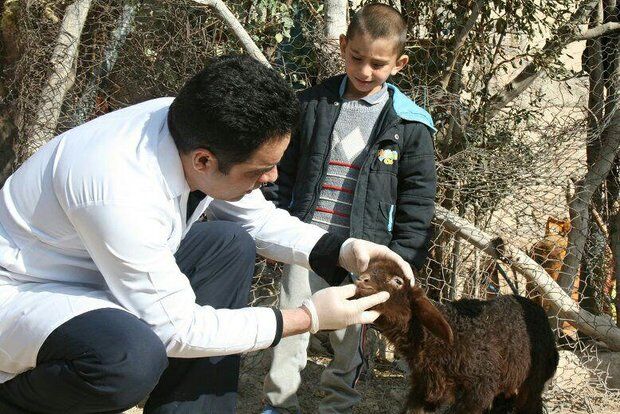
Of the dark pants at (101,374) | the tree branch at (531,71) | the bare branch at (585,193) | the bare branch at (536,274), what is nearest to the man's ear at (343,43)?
the bare branch at (536,274)

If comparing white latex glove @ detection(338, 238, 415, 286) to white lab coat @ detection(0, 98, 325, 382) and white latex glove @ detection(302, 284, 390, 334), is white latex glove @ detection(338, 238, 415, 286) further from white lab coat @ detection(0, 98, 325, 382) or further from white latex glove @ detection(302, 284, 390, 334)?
white lab coat @ detection(0, 98, 325, 382)

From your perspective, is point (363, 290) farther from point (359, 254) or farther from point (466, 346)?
point (466, 346)

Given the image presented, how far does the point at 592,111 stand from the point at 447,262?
53.5 inches

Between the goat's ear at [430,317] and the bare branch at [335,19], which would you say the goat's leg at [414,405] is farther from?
the bare branch at [335,19]

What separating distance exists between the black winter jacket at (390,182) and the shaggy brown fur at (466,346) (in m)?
0.40

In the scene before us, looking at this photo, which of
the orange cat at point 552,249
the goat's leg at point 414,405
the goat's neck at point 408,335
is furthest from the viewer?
the orange cat at point 552,249

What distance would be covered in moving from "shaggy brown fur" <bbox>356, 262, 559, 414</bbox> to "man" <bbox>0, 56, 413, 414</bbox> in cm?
92

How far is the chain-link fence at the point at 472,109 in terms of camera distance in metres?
4.85

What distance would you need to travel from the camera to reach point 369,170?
173 inches

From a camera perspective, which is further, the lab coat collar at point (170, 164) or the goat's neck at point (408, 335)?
the goat's neck at point (408, 335)

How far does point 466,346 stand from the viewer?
4211 millimetres

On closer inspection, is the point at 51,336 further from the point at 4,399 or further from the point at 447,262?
the point at 447,262

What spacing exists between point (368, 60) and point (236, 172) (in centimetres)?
179

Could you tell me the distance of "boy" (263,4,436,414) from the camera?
4.34 metres
